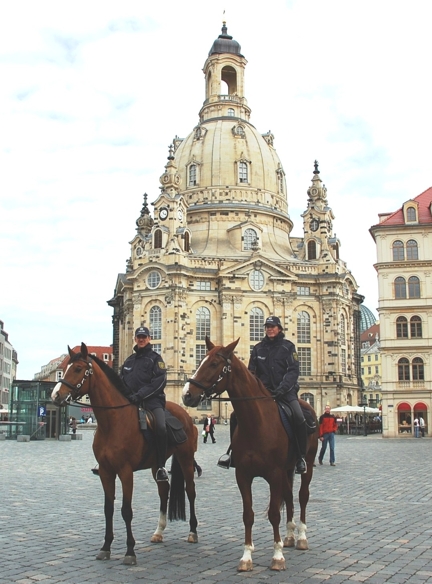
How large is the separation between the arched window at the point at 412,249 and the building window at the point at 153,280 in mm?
34158

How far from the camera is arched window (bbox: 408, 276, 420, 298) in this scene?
167ft

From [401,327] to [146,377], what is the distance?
4278 centimetres

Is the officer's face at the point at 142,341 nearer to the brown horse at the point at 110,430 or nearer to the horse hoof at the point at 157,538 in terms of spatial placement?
the brown horse at the point at 110,430

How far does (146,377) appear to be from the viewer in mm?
11102

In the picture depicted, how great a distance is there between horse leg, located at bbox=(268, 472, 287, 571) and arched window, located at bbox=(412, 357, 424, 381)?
142ft

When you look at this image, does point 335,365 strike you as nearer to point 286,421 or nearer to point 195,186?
point 195,186

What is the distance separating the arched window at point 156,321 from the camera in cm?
7825

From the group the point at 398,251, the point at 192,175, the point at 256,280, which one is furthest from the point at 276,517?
the point at 192,175

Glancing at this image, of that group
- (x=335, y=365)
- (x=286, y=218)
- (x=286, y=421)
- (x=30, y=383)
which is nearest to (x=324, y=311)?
(x=335, y=365)

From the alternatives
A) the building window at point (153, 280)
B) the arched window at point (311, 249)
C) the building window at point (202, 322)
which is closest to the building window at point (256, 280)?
the building window at point (202, 322)

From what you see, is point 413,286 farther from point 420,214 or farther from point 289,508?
point 289,508

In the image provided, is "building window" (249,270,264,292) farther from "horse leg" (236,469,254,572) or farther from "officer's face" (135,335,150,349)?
"horse leg" (236,469,254,572)

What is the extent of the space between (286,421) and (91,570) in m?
3.26

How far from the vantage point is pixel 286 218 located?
90.8m
